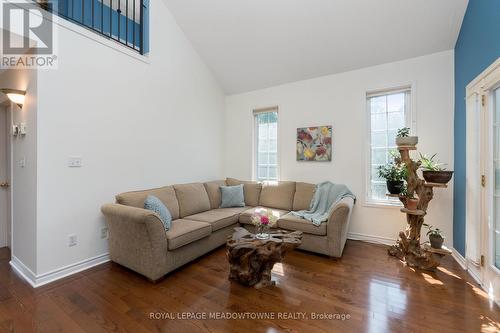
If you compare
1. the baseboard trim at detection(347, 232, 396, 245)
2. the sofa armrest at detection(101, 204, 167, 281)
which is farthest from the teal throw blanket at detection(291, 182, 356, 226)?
the sofa armrest at detection(101, 204, 167, 281)

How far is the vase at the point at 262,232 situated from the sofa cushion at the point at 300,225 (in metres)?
0.68

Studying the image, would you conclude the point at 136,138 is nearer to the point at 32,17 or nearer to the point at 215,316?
the point at 32,17

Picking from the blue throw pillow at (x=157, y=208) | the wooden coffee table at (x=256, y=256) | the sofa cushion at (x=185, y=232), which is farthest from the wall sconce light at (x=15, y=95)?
the wooden coffee table at (x=256, y=256)

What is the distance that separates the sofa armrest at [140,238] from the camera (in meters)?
2.21

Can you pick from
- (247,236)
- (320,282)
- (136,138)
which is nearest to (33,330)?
(247,236)

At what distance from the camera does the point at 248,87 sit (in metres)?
4.47

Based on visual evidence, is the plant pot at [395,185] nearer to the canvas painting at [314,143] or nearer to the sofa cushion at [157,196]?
the canvas painting at [314,143]

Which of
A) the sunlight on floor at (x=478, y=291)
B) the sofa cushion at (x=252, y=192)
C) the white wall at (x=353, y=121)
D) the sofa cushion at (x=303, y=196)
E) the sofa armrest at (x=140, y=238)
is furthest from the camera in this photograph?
the sofa cushion at (x=252, y=192)

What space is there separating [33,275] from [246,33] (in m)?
3.99

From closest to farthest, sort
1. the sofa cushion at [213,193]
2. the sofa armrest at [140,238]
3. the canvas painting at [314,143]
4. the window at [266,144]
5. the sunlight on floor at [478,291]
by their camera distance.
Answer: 1. the sunlight on floor at [478,291]
2. the sofa armrest at [140,238]
3. the canvas painting at [314,143]
4. the sofa cushion at [213,193]
5. the window at [266,144]

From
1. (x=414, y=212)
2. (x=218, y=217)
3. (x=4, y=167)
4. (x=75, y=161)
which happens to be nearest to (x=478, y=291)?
(x=414, y=212)

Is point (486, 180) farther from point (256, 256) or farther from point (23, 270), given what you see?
point (23, 270)

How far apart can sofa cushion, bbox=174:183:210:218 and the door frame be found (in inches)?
130

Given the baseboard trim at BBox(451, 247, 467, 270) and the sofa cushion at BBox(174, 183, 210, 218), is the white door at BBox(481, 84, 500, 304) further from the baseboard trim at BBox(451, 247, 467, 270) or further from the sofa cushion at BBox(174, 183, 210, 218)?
the sofa cushion at BBox(174, 183, 210, 218)
